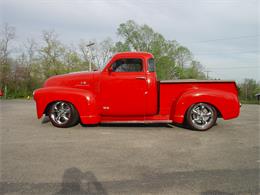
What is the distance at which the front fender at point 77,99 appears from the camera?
5316 millimetres

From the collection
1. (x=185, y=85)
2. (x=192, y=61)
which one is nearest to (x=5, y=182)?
(x=185, y=85)

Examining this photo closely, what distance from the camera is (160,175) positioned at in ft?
9.14

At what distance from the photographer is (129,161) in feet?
10.7

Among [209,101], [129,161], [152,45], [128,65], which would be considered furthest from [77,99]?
[152,45]

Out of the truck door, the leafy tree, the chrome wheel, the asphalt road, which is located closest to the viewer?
the asphalt road

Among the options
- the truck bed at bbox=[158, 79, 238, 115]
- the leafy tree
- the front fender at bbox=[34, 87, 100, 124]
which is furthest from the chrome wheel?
the leafy tree

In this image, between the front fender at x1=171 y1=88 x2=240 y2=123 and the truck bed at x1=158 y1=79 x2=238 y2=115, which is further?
the truck bed at x1=158 y1=79 x2=238 y2=115

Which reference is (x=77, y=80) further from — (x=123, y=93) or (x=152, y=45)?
(x=152, y=45)

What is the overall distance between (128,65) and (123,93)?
79 centimetres

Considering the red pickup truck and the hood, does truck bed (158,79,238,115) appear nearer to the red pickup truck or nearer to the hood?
the red pickup truck

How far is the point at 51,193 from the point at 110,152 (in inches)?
57.1

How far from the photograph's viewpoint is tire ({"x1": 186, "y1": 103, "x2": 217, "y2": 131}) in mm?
5281

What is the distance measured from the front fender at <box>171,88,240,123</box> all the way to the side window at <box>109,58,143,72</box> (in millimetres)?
1386

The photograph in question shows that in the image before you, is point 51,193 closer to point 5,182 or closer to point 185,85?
point 5,182
